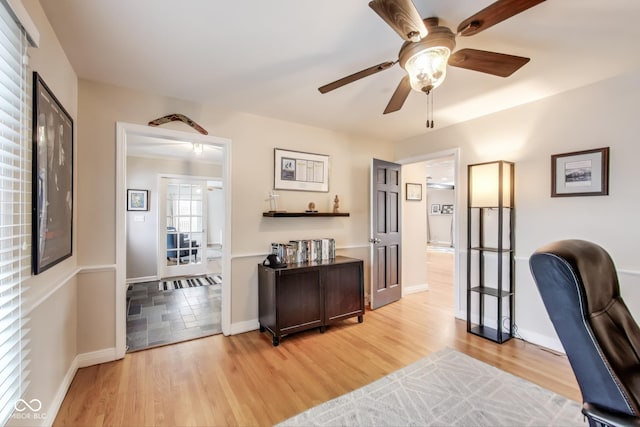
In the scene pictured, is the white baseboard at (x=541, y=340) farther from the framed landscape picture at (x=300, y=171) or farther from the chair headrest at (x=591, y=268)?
the framed landscape picture at (x=300, y=171)

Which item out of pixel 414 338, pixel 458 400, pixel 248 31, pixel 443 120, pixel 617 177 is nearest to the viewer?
pixel 248 31

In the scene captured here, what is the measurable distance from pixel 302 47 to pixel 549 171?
2649 millimetres

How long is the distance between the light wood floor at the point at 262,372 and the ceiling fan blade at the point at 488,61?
7.45ft

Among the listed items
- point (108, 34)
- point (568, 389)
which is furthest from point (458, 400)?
point (108, 34)

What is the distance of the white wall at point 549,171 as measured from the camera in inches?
90.6

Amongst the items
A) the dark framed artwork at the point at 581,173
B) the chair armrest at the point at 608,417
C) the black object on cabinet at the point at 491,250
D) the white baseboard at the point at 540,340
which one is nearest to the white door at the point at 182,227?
the black object on cabinet at the point at 491,250

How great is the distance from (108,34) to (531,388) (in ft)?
12.6

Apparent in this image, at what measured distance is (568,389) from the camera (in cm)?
205

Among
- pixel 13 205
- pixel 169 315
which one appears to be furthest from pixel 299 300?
pixel 13 205

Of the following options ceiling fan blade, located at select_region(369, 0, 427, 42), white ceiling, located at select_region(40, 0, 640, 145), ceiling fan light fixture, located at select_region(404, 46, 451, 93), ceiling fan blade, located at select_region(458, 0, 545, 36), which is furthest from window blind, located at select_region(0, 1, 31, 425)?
ceiling fan blade, located at select_region(458, 0, 545, 36)

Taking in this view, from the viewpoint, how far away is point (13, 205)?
130 cm

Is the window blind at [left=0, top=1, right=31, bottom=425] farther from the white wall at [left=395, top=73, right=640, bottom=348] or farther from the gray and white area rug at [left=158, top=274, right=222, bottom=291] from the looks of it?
the white wall at [left=395, top=73, right=640, bottom=348]

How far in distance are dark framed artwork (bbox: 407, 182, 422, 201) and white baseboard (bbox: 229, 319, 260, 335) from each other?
300 centimetres

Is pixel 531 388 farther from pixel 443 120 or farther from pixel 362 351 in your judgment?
pixel 443 120
